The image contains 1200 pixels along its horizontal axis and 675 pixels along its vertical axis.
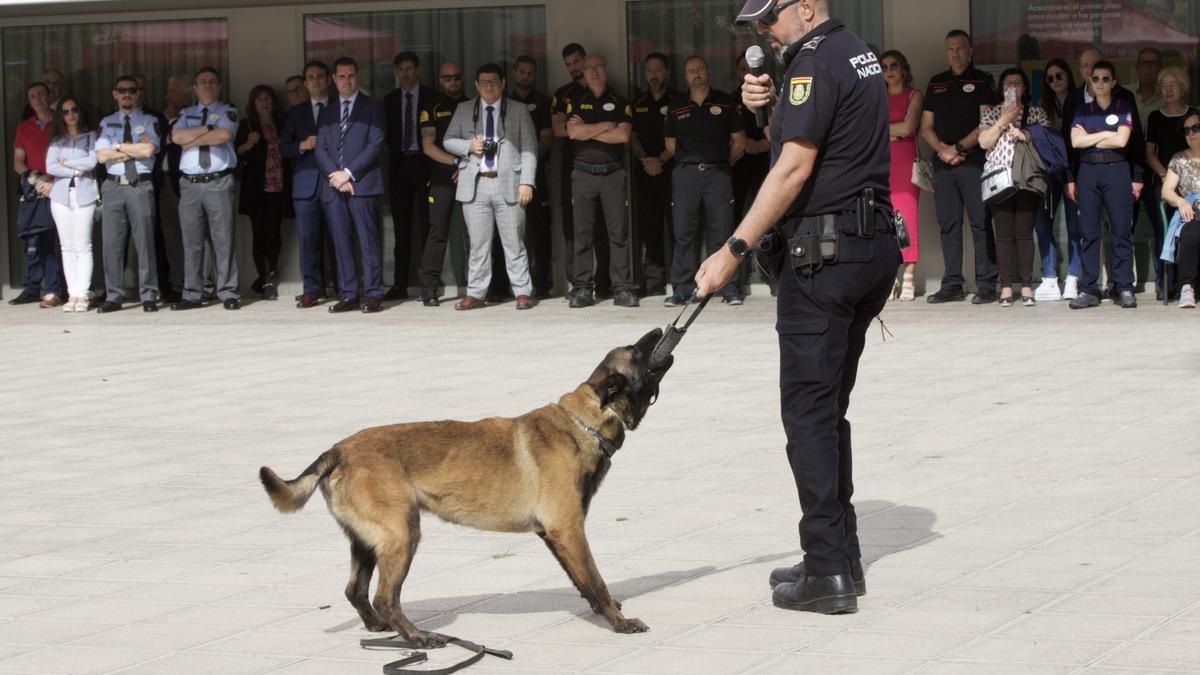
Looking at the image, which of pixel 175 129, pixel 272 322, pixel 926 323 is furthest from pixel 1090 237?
pixel 175 129

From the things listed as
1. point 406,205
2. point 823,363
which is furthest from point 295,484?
point 406,205

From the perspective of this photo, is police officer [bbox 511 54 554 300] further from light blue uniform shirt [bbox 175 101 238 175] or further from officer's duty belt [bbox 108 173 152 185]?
officer's duty belt [bbox 108 173 152 185]

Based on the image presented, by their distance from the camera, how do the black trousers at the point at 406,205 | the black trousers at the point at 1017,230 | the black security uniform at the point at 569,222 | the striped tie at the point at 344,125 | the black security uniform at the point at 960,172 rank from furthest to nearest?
the black trousers at the point at 406,205 → the black security uniform at the point at 569,222 → the striped tie at the point at 344,125 → the black security uniform at the point at 960,172 → the black trousers at the point at 1017,230

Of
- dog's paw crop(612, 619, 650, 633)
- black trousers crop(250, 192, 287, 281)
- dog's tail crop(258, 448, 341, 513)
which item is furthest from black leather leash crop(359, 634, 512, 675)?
black trousers crop(250, 192, 287, 281)

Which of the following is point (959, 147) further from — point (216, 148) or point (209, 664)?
point (209, 664)

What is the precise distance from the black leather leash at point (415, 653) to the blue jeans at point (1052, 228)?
33.8ft

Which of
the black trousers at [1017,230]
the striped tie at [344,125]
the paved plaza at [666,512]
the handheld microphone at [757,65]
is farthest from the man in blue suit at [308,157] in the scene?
the handheld microphone at [757,65]

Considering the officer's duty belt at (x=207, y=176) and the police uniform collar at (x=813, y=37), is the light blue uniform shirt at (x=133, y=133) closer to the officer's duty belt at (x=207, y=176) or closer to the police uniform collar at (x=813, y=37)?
the officer's duty belt at (x=207, y=176)

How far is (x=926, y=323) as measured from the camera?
549 inches

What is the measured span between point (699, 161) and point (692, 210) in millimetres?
434

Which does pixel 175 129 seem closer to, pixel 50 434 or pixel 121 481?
pixel 50 434

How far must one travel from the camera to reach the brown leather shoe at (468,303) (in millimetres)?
16047

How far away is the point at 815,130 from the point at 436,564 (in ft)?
7.51

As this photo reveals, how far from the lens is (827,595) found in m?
5.76
